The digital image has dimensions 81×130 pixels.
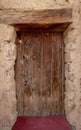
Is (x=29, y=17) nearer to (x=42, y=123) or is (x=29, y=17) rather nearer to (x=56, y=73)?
(x=56, y=73)

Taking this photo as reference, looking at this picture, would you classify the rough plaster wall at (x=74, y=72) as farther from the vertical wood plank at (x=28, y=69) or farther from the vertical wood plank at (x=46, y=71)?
the vertical wood plank at (x=28, y=69)

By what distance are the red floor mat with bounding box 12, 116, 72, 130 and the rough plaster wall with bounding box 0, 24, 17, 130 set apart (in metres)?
0.13

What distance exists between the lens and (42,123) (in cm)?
325

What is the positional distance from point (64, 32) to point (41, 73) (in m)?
0.58

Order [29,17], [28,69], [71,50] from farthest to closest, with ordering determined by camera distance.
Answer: [28,69] < [71,50] < [29,17]

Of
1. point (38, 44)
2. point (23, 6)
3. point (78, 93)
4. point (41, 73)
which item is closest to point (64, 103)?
point (78, 93)

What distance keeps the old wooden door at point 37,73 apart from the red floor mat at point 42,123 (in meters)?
0.09

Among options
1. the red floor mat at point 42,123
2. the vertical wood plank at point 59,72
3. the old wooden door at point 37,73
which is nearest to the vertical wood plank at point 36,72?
the old wooden door at point 37,73

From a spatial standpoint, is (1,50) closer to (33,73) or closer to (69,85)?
(33,73)

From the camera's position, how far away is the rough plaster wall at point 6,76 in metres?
3.11

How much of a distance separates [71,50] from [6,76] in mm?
831

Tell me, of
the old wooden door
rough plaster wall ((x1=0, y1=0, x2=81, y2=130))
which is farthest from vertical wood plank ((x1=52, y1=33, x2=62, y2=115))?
rough plaster wall ((x1=0, y1=0, x2=81, y2=130))

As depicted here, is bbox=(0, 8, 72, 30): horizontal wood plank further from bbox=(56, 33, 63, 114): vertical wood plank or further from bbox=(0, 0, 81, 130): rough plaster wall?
bbox=(56, 33, 63, 114): vertical wood plank

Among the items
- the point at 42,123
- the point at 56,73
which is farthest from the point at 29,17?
the point at 42,123
